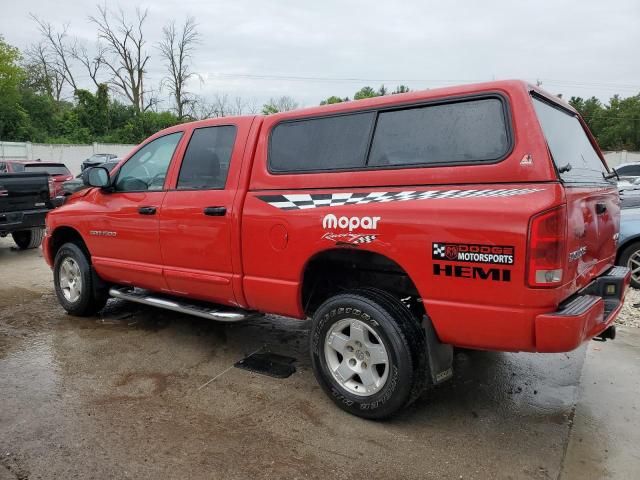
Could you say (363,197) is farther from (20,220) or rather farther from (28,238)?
(28,238)

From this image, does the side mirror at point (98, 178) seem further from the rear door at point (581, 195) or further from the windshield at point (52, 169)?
the windshield at point (52, 169)

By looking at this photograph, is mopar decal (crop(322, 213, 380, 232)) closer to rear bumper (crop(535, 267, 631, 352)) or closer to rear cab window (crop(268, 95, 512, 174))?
rear cab window (crop(268, 95, 512, 174))

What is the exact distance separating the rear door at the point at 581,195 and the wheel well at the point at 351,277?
3.24 feet

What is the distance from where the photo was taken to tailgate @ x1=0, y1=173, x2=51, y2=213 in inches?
323

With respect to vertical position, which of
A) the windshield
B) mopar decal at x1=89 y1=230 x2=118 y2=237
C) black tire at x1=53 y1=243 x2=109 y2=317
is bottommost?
A: black tire at x1=53 y1=243 x2=109 y2=317

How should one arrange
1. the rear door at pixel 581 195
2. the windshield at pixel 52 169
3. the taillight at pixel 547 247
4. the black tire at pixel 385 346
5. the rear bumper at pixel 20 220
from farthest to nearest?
the windshield at pixel 52 169
the rear bumper at pixel 20 220
the black tire at pixel 385 346
the rear door at pixel 581 195
the taillight at pixel 547 247

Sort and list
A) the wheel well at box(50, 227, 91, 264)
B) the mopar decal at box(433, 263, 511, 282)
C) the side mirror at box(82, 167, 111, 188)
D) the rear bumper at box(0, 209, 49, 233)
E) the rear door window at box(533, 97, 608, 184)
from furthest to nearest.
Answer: the rear bumper at box(0, 209, 49, 233), the wheel well at box(50, 227, 91, 264), the side mirror at box(82, 167, 111, 188), the rear door window at box(533, 97, 608, 184), the mopar decal at box(433, 263, 511, 282)

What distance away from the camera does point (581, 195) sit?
2865mm

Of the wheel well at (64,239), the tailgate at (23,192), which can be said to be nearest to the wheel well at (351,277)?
the wheel well at (64,239)

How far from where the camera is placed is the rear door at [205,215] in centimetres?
389

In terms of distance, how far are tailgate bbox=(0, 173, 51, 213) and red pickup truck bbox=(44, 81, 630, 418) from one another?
4954 millimetres

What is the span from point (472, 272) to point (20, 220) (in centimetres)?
789

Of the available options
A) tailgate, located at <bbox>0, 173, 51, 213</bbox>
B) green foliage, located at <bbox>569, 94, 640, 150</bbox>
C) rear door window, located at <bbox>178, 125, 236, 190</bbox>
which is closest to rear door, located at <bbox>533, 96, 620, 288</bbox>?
rear door window, located at <bbox>178, 125, 236, 190</bbox>

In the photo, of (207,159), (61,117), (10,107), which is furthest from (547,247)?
(61,117)
